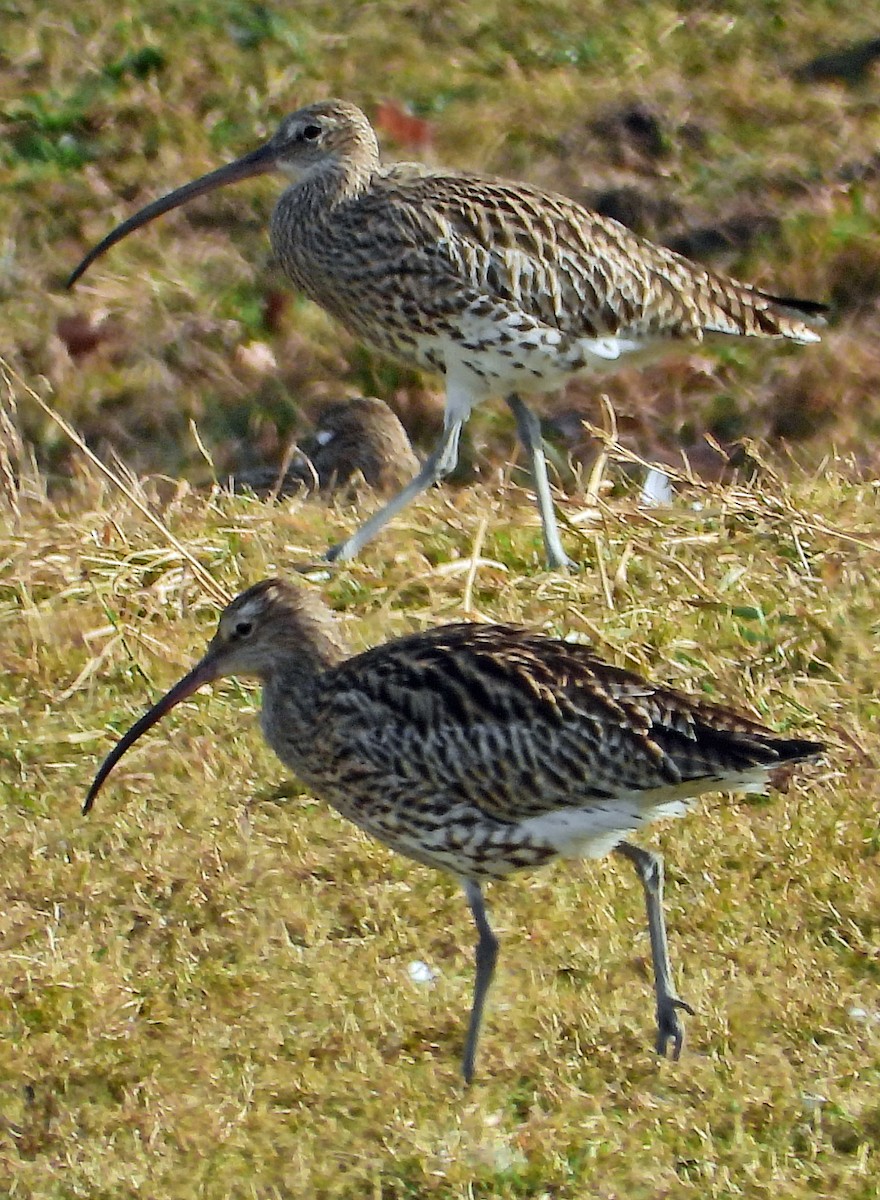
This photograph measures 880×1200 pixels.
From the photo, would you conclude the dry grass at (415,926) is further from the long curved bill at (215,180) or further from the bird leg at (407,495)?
the long curved bill at (215,180)

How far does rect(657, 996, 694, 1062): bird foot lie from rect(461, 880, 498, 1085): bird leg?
1.38ft

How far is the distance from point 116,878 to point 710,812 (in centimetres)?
174

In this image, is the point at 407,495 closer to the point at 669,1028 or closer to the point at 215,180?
the point at 215,180

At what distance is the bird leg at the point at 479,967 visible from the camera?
5250 mm

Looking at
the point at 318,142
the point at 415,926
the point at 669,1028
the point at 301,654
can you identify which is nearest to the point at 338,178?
the point at 318,142

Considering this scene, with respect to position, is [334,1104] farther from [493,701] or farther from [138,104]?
[138,104]

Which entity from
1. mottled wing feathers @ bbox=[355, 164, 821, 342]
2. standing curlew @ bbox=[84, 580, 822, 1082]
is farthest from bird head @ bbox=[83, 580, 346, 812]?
mottled wing feathers @ bbox=[355, 164, 821, 342]

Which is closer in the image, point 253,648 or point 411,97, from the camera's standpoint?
point 253,648

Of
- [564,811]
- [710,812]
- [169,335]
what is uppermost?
[564,811]

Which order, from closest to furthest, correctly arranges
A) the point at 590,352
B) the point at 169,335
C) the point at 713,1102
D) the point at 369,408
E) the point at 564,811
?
the point at 713,1102 < the point at 564,811 < the point at 590,352 < the point at 369,408 < the point at 169,335

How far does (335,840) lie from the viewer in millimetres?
6570

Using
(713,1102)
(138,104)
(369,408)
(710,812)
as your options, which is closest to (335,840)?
(710,812)

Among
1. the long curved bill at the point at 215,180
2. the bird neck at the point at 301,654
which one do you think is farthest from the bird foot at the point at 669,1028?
the long curved bill at the point at 215,180

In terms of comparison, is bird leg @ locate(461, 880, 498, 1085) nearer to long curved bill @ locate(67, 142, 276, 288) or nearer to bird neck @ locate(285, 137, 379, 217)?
bird neck @ locate(285, 137, 379, 217)
